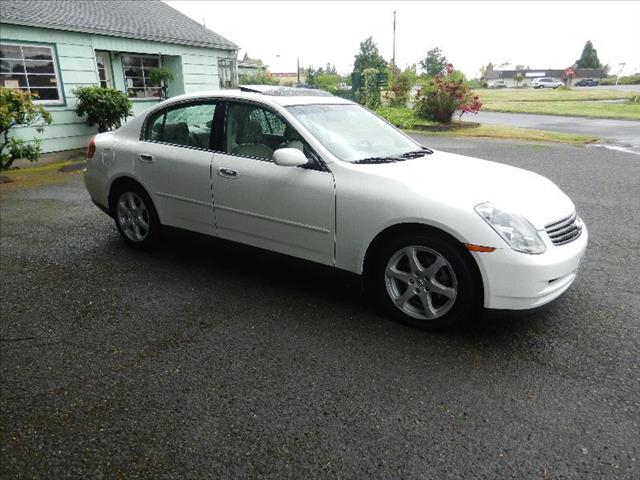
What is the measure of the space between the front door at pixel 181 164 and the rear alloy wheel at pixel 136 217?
0.17 meters

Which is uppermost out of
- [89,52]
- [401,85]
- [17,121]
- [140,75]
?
[89,52]

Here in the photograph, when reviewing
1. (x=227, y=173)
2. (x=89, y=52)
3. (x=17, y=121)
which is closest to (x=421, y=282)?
(x=227, y=173)

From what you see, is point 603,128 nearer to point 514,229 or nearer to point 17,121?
point 514,229

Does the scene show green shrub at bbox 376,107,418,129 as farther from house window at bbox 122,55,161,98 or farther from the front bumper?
the front bumper

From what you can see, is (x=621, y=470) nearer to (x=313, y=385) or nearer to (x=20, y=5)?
(x=313, y=385)

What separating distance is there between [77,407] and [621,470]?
2.74 m

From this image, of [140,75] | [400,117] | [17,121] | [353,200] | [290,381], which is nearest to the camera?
[290,381]

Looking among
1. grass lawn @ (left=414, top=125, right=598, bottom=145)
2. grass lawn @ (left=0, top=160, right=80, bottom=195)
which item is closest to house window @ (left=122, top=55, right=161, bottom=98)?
grass lawn @ (left=0, top=160, right=80, bottom=195)

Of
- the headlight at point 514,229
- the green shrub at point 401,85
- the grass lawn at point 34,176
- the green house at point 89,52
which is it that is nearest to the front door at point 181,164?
the headlight at point 514,229

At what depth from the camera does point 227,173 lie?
404cm

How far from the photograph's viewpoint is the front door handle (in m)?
4.00

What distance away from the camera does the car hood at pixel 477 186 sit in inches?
123

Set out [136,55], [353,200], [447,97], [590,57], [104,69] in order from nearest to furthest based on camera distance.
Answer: [353,200], [104,69], [136,55], [447,97], [590,57]

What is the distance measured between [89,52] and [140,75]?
196cm
